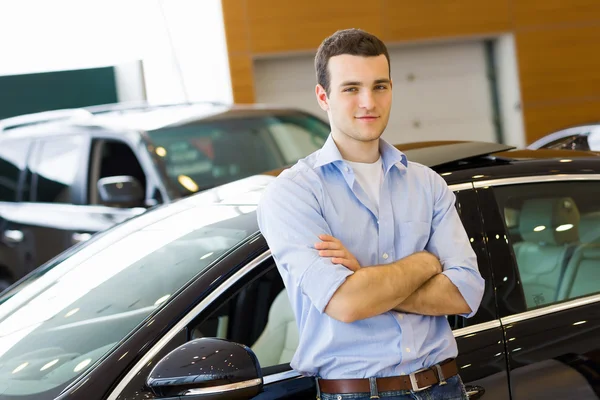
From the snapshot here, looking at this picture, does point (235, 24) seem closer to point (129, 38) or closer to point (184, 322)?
point (129, 38)

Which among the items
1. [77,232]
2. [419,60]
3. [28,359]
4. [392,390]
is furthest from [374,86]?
[419,60]

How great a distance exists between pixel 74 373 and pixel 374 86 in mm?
1101

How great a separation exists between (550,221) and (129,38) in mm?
9175

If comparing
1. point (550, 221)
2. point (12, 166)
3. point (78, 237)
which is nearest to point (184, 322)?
point (550, 221)

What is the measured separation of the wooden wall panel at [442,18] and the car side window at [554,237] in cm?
924

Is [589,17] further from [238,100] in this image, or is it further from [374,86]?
[374,86]

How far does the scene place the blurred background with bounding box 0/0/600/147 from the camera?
11.2m

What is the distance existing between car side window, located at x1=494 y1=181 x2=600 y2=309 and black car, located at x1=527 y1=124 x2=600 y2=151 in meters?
1.32

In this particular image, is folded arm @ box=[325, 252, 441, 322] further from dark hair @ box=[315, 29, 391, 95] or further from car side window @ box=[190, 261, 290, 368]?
car side window @ box=[190, 261, 290, 368]

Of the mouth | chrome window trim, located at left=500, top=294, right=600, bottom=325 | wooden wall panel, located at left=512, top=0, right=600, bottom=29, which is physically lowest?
chrome window trim, located at left=500, top=294, right=600, bottom=325

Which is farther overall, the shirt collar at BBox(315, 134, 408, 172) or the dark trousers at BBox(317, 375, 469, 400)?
the shirt collar at BBox(315, 134, 408, 172)

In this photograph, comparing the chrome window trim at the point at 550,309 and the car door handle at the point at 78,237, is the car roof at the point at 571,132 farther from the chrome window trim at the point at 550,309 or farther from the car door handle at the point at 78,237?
the car door handle at the point at 78,237

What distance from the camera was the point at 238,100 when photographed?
449 inches

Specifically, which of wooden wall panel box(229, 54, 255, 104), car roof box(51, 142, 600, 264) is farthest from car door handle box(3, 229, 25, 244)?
wooden wall panel box(229, 54, 255, 104)
